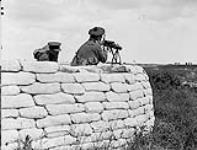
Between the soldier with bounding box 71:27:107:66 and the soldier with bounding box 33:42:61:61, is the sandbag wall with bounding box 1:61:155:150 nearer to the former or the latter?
the soldier with bounding box 71:27:107:66

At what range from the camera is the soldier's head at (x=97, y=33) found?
812cm

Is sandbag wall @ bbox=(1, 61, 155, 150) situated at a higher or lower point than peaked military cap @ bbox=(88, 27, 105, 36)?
lower

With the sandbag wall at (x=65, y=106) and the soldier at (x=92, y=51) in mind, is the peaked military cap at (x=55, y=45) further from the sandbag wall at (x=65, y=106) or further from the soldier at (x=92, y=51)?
the sandbag wall at (x=65, y=106)

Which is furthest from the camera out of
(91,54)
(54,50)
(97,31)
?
(97,31)

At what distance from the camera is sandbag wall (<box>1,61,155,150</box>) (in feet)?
18.9

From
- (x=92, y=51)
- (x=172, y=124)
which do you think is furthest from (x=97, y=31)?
(x=172, y=124)

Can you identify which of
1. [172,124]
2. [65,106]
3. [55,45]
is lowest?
[172,124]

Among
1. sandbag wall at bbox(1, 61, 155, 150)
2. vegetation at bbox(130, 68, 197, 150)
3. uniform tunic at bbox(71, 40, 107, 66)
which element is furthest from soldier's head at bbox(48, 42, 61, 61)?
vegetation at bbox(130, 68, 197, 150)

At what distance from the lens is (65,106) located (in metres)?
6.36

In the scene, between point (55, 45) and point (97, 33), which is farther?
point (97, 33)

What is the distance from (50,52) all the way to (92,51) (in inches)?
29.4

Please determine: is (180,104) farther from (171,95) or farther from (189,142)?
(189,142)

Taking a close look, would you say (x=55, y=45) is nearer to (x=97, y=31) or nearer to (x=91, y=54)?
(x=91, y=54)

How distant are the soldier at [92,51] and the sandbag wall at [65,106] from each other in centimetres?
57
